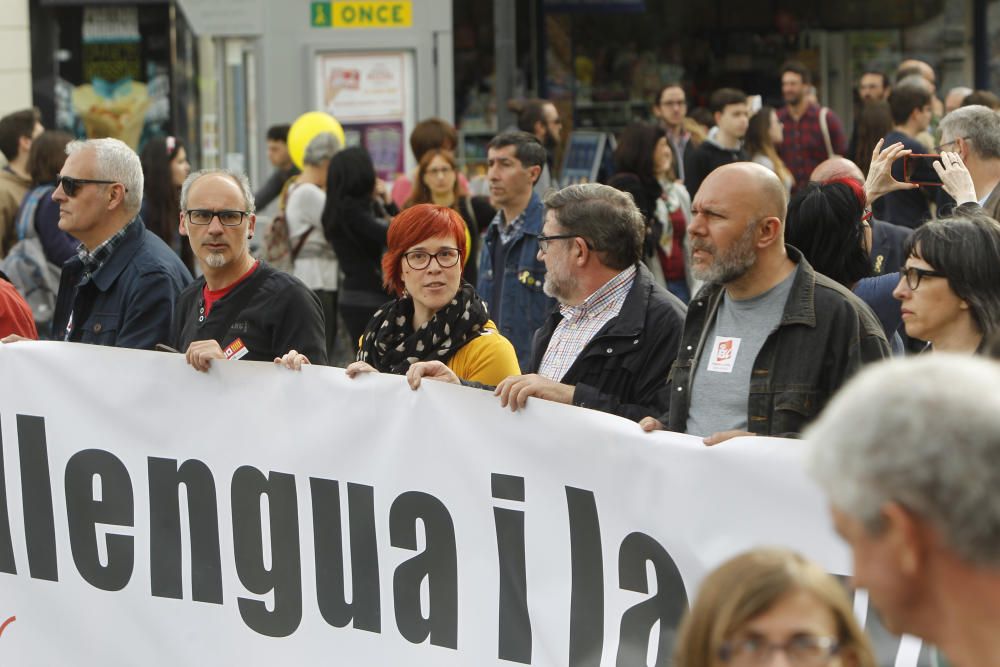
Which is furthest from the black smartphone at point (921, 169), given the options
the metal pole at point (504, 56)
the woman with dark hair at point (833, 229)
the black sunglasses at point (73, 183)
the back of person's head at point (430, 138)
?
the metal pole at point (504, 56)

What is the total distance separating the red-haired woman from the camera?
17.0 feet

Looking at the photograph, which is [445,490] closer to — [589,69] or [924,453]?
[924,453]

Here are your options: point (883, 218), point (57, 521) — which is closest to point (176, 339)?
point (57, 521)

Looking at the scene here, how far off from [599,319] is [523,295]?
228 centimetres

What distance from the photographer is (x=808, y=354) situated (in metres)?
4.29

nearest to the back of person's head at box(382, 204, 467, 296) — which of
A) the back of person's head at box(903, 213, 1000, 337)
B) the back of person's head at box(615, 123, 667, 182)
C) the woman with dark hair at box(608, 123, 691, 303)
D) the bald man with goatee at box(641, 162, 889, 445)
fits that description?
the bald man with goatee at box(641, 162, 889, 445)

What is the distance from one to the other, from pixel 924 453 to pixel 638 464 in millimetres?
→ 2473

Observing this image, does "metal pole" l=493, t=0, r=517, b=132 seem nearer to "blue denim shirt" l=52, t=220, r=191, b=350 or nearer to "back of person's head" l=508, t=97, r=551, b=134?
"back of person's head" l=508, t=97, r=551, b=134

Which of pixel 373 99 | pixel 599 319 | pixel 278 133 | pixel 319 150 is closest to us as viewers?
pixel 599 319

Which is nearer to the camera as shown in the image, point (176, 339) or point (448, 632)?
point (448, 632)

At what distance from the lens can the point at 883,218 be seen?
8258 mm

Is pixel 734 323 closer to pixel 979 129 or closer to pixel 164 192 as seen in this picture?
pixel 979 129

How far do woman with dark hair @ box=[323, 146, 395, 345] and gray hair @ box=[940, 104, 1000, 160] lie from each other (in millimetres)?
3709

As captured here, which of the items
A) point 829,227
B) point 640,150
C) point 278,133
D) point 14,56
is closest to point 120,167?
point 829,227
